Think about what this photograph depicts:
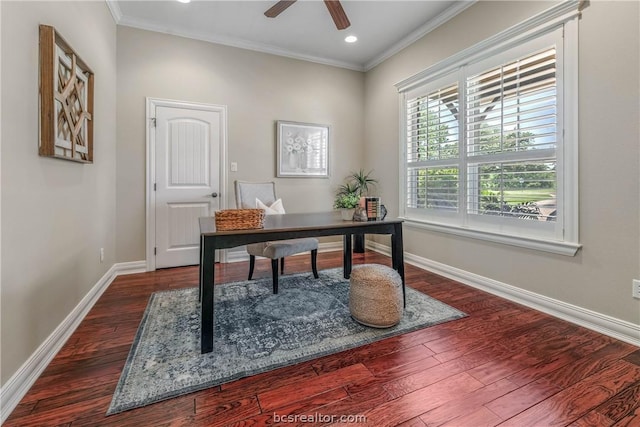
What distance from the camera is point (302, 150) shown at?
4195 mm

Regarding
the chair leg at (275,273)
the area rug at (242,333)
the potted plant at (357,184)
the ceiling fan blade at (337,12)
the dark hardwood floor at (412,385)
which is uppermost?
the ceiling fan blade at (337,12)

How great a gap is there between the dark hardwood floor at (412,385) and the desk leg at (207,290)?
1.10 feet

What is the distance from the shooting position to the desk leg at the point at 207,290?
164 centimetres

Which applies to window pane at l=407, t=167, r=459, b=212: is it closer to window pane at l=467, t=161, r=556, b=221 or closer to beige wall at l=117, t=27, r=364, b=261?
window pane at l=467, t=161, r=556, b=221

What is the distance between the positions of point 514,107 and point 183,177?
137 inches

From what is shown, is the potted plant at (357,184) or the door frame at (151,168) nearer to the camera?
the door frame at (151,168)

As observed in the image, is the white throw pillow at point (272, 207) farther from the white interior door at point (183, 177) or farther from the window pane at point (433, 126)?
the window pane at point (433, 126)

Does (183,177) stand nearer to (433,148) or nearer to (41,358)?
(41,358)

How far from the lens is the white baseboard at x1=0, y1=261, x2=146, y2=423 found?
1257mm

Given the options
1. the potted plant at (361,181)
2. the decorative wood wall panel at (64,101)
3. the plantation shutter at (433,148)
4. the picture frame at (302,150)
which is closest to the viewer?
the decorative wood wall panel at (64,101)

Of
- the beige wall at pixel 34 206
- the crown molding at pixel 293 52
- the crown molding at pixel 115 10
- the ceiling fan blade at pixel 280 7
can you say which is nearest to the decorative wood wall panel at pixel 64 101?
the beige wall at pixel 34 206

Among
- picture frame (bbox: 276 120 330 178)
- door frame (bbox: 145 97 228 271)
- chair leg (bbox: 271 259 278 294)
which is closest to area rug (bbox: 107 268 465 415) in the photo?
chair leg (bbox: 271 259 278 294)

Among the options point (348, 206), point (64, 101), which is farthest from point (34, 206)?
point (348, 206)

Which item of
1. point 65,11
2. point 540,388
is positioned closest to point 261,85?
point 65,11
